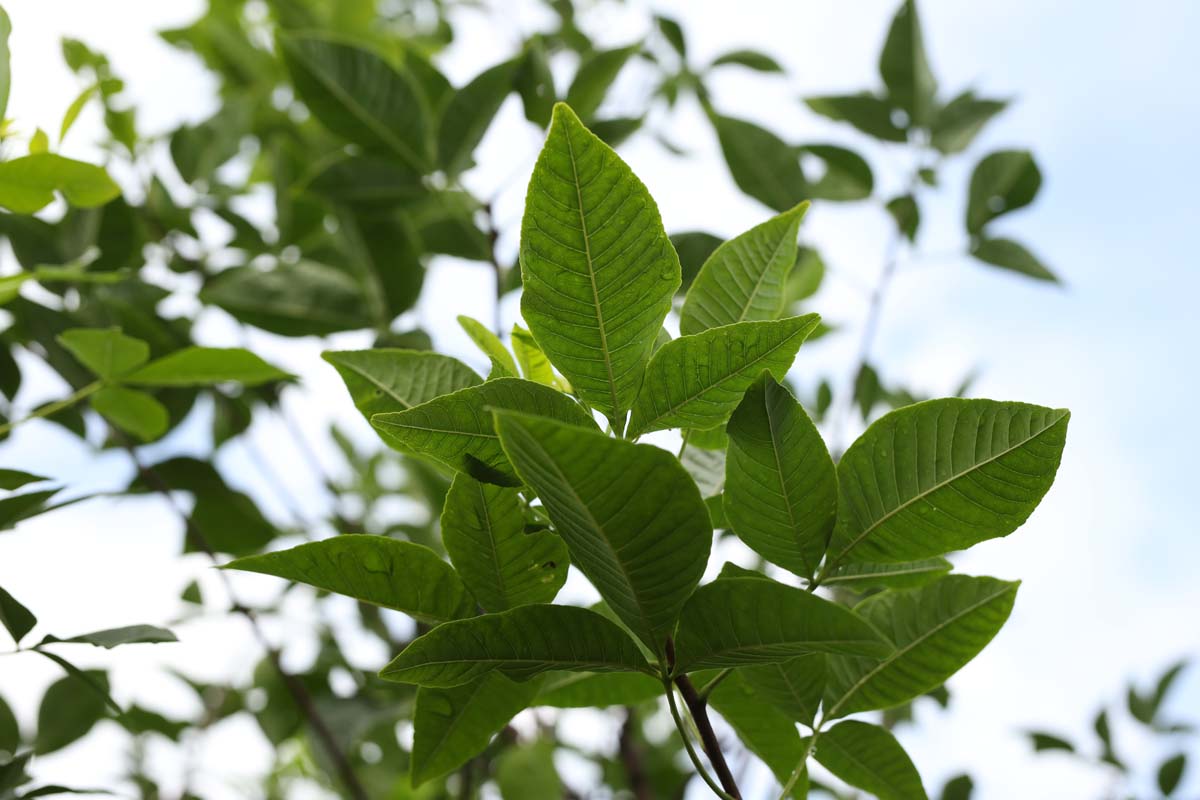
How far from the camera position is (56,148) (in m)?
0.71

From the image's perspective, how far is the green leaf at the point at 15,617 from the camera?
614 mm

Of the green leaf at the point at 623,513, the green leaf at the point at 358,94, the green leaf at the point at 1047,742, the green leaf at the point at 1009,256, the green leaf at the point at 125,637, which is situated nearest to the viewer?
the green leaf at the point at 623,513

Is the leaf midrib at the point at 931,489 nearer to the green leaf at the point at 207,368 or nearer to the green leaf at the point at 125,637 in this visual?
the green leaf at the point at 125,637

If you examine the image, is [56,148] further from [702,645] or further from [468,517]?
[702,645]

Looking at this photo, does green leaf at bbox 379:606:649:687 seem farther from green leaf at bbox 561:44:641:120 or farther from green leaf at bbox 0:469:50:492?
green leaf at bbox 561:44:641:120

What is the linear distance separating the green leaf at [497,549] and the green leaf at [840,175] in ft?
2.52

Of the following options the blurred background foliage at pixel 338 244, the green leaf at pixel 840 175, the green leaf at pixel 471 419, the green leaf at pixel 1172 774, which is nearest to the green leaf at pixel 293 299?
the blurred background foliage at pixel 338 244

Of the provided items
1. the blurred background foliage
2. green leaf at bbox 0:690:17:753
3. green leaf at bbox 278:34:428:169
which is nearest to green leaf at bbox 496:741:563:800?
the blurred background foliage

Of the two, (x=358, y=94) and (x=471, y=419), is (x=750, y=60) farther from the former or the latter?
(x=471, y=419)

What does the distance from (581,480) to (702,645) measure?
0.39 feet

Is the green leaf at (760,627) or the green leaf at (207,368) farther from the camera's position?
the green leaf at (207,368)

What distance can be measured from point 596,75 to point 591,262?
68 cm

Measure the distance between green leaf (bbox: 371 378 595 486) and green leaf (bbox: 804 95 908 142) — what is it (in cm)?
90

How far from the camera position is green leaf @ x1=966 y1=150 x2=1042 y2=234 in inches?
46.7
